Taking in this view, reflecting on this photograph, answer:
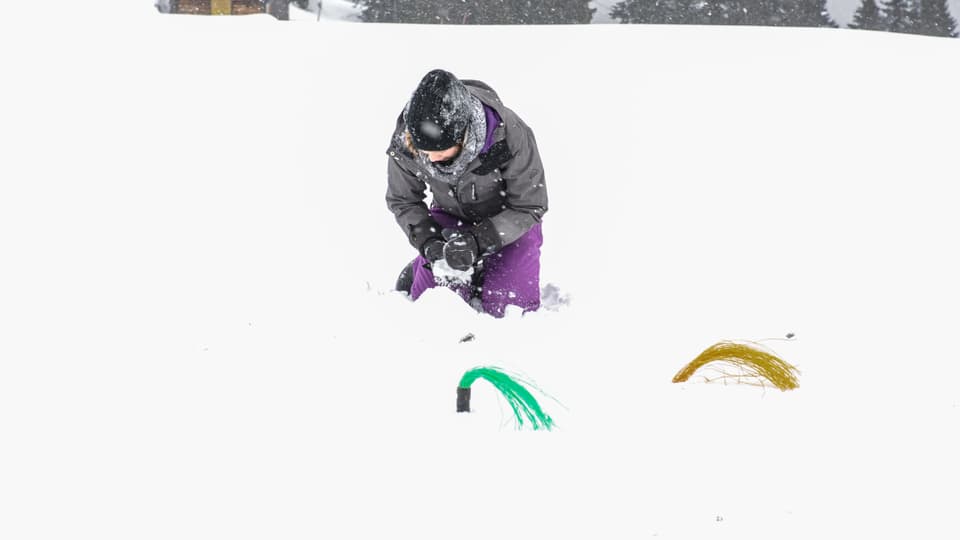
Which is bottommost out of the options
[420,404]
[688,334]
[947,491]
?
[688,334]

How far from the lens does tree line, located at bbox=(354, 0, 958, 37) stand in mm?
22781

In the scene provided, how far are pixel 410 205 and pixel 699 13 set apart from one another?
24379 millimetres

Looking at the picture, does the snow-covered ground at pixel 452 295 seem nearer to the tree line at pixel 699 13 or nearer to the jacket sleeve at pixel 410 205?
the jacket sleeve at pixel 410 205

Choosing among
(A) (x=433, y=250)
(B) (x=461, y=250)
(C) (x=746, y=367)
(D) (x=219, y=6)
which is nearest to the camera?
(C) (x=746, y=367)

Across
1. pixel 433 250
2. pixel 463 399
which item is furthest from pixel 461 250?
pixel 463 399

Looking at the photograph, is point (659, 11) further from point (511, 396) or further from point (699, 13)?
point (511, 396)

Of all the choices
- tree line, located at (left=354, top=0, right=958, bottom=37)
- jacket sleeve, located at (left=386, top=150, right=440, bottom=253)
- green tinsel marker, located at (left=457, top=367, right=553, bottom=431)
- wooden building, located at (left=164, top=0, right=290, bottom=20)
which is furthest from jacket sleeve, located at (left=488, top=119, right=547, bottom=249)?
tree line, located at (left=354, top=0, right=958, bottom=37)

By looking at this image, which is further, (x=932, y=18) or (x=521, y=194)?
(x=932, y=18)

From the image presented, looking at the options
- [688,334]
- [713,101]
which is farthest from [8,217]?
[713,101]

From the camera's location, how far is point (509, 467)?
166cm

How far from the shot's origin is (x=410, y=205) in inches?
143

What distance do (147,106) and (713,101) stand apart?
14.6 feet

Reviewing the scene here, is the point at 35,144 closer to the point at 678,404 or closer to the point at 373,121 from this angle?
the point at 373,121

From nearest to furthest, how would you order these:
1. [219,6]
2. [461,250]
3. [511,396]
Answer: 1. [511,396]
2. [461,250]
3. [219,6]
